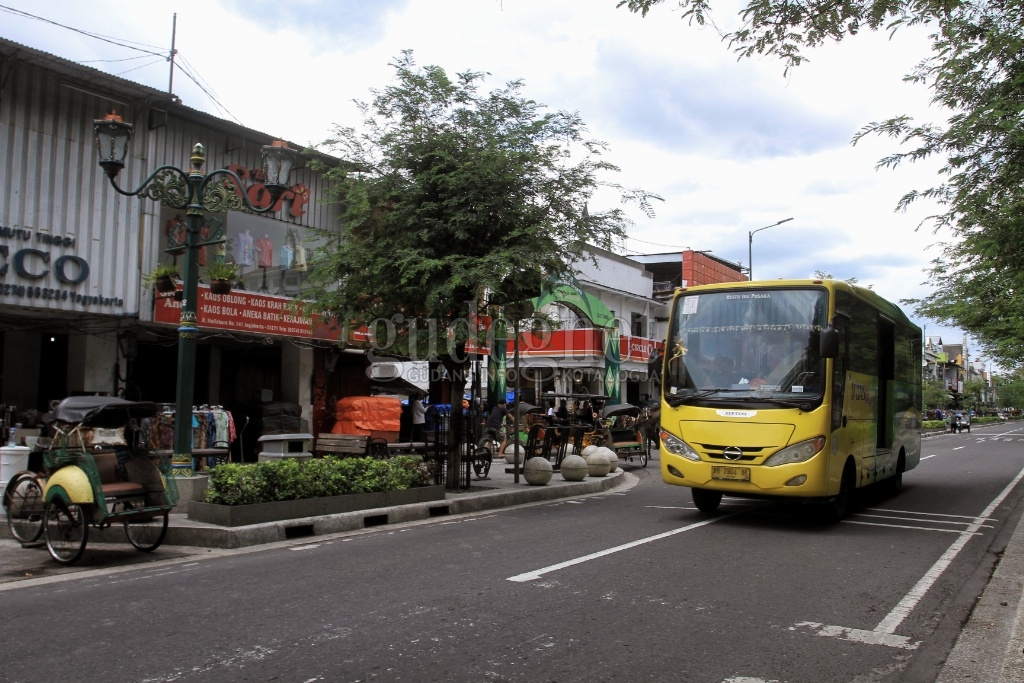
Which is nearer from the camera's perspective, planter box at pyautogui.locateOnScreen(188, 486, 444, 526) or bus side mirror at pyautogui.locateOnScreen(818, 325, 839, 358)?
planter box at pyautogui.locateOnScreen(188, 486, 444, 526)

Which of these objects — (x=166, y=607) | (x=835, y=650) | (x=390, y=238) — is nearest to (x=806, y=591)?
(x=835, y=650)

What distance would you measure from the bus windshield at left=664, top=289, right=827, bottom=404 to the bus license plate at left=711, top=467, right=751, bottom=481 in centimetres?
91

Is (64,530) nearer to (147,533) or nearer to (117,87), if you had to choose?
(147,533)

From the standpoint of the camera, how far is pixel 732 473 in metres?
10.2

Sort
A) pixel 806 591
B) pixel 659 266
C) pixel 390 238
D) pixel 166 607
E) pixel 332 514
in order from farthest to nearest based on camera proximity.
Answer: pixel 659 266 < pixel 390 238 < pixel 332 514 < pixel 806 591 < pixel 166 607

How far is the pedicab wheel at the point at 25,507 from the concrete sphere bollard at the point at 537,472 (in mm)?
7961

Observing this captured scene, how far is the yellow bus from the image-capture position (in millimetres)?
9906

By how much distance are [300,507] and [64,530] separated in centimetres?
274

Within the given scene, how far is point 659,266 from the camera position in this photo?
4688 centimetres

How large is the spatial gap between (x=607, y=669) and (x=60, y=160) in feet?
47.5

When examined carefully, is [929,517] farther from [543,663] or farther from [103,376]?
[103,376]

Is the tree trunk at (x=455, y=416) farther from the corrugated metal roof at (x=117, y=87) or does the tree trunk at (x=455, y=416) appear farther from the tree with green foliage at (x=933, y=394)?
the tree with green foliage at (x=933, y=394)

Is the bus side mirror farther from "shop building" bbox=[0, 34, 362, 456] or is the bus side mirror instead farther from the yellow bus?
"shop building" bbox=[0, 34, 362, 456]

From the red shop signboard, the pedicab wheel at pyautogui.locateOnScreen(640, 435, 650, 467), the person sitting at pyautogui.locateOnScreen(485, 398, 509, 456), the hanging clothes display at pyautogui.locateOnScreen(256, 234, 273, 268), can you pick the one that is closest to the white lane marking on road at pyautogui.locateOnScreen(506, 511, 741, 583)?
the red shop signboard
